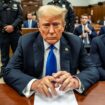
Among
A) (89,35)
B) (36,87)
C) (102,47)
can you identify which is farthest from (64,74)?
(89,35)

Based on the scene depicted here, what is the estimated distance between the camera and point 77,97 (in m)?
1.30

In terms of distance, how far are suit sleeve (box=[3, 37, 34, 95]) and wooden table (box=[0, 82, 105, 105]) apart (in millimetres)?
36

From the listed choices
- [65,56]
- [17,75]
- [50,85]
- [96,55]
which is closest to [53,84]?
[50,85]

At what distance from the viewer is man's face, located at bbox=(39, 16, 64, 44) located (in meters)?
1.52

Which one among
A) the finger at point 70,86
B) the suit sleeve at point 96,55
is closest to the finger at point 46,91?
the finger at point 70,86

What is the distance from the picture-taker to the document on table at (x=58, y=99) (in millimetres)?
1215

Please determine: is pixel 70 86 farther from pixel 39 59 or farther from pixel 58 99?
pixel 39 59

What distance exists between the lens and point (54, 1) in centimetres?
477

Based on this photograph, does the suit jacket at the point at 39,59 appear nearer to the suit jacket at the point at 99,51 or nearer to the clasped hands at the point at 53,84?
the clasped hands at the point at 53,84

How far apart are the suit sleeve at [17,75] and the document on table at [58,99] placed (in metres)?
0.14

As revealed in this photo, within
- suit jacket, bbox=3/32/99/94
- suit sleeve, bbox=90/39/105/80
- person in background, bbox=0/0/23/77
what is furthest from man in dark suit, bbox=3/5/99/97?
person in background, bbox=0/0/23/77

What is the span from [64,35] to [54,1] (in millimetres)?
3114

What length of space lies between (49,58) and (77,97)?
0.37 metres

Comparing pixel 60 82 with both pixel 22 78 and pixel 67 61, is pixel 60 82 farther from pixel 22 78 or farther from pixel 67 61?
pixel 67 61
